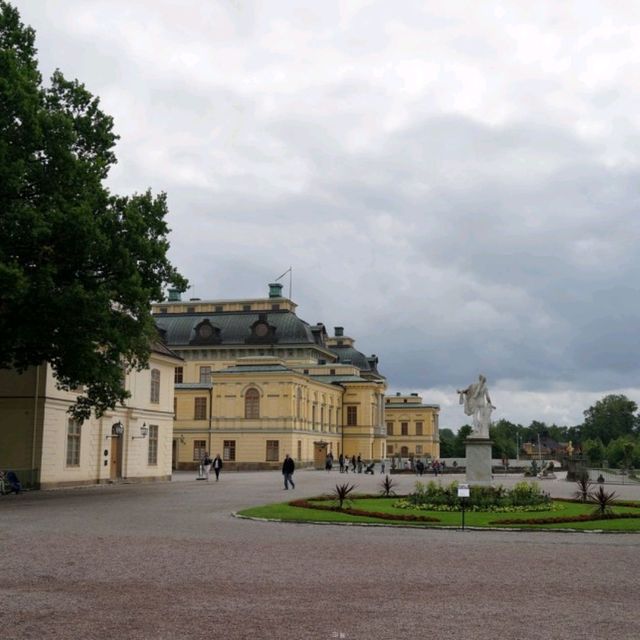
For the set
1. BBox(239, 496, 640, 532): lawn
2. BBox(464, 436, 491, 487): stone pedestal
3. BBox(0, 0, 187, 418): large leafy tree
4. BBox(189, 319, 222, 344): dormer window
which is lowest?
BBox(239, 496, 640, 532): lawn

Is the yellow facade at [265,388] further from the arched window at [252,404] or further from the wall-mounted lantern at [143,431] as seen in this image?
the wall-mounted lantern at [143,431]

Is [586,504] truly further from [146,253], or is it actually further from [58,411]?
[58,411]

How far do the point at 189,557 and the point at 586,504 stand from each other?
61.3 ft

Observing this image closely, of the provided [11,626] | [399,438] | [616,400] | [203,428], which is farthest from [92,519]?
[616,400]

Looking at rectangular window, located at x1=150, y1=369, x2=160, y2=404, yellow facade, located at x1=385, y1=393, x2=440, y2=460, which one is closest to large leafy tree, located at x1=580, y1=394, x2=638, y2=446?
yellow facade, located at x1=385, y1=393, x2=440, y2=460

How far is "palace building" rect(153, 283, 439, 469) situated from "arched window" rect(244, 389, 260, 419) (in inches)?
3.5

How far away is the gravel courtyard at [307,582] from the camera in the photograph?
9.40m

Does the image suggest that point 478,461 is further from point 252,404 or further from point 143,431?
point 252,404

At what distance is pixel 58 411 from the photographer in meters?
38.1

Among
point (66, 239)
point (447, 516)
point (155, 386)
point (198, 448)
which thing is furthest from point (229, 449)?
point (447, 516)

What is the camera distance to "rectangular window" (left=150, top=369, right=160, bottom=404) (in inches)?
1937

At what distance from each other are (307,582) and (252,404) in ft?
207

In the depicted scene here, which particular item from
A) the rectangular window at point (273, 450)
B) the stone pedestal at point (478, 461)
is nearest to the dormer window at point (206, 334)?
the rectangular window at point (273, 450)

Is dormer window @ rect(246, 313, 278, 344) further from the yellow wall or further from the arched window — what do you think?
the arched window
